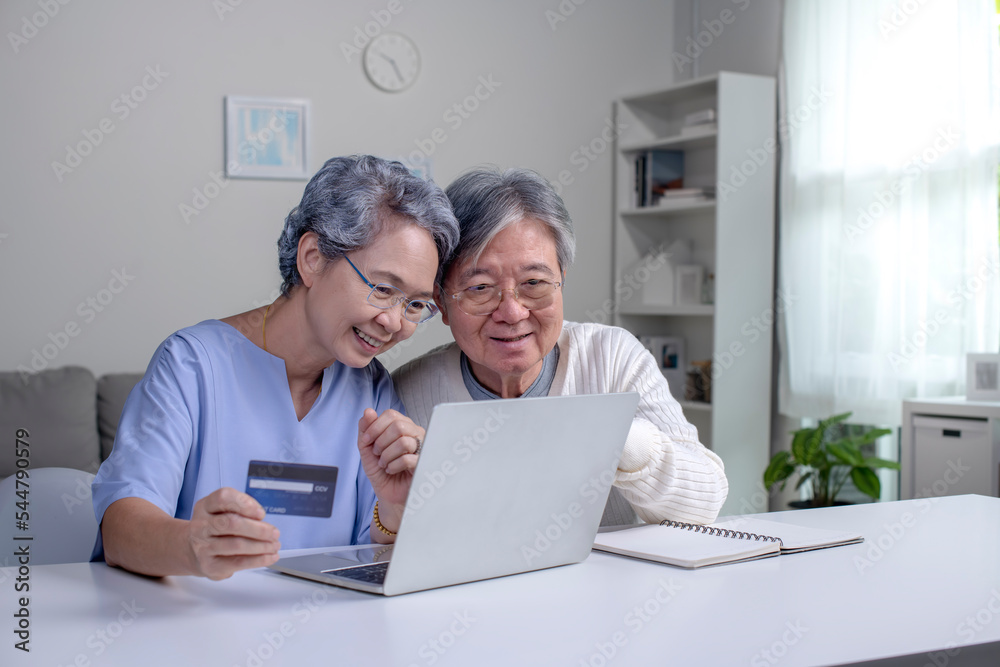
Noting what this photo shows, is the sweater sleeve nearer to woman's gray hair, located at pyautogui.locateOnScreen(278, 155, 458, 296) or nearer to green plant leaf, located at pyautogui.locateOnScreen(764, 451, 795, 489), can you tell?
woman's gray hair, located at pyautogui.locateOnScreen(278, 155, 458, 296)

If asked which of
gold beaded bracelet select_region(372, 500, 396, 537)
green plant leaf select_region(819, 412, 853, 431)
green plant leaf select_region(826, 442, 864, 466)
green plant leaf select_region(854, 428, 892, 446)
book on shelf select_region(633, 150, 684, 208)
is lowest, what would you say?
green plant leaf select_region(826, 442, 864, 466)

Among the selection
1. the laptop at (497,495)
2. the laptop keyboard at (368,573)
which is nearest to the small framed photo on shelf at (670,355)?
the laptop at (497,495)

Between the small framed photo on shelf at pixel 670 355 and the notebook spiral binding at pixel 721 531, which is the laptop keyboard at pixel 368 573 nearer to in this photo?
the notebook spiral binding at pixel 721 531

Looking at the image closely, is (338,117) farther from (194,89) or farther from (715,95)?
(715,95)

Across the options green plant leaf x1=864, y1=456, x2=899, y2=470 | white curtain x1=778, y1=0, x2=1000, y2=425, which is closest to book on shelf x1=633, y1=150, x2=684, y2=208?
white curtain x1=778, y1=0, x2=1000, y2=425

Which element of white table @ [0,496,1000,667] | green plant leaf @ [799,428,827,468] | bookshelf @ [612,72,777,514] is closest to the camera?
white table @ [0,496,1000,667]

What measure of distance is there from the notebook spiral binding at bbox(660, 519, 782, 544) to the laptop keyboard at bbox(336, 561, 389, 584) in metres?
0.52

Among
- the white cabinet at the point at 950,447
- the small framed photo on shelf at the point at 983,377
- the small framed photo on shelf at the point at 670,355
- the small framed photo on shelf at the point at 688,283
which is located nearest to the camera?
the white cabinet at the point at 950,447

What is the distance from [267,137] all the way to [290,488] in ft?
10.2

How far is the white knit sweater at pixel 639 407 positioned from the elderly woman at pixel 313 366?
18 cm

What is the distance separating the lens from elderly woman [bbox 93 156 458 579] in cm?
130

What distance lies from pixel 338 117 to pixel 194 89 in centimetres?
63

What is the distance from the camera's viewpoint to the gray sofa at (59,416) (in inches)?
126

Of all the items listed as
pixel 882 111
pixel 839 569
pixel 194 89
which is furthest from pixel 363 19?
pixel 839 569
